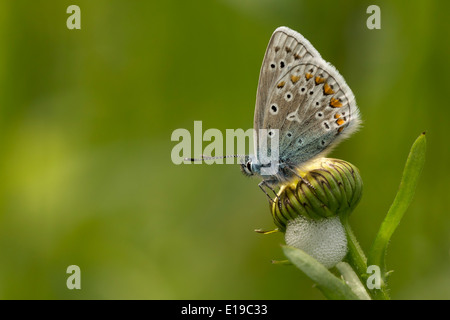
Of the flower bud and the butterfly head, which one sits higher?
the butterfly head

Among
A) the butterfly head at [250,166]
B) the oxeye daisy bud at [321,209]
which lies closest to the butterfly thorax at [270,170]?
the butterfly head at [250,166]

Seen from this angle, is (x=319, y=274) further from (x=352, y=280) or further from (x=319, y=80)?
(x=319, y=80)

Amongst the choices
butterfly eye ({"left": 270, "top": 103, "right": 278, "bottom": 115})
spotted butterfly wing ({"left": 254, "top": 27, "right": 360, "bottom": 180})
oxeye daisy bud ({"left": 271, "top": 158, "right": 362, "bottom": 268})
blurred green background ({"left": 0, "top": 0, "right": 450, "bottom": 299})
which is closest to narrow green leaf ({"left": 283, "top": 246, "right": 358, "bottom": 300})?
oxeye daisy bud ({"left": 271, "top": 158, "right": 362, "bottom": 268})

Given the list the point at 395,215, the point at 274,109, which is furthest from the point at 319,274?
the point at 274,109

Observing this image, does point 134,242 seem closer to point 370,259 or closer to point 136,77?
point 136,77

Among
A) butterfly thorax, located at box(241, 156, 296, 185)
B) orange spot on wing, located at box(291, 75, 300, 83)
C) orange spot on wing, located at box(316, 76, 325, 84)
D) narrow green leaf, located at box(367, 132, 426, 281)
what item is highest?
orange spot on wing, located at box(291, 75, 300, 83)

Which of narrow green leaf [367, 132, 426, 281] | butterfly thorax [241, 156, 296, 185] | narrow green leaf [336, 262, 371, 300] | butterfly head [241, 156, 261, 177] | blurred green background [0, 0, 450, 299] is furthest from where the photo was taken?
blurred green background [0, 0, 450, 299]

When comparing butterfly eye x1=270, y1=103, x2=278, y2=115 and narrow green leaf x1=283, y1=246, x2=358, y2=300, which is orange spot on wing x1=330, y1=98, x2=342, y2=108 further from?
narrow green leaf x1=283, y1=246, x2=358, y2=300
